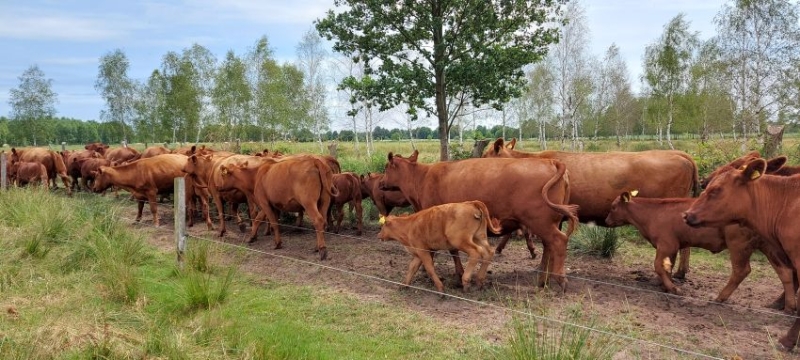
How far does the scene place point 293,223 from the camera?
512 inches

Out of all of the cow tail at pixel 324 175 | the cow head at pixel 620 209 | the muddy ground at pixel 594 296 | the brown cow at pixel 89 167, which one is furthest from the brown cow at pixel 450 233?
the brown cow at pixel 89 167

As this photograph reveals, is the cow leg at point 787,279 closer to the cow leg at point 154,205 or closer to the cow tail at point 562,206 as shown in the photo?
the cow tail at point 562,206

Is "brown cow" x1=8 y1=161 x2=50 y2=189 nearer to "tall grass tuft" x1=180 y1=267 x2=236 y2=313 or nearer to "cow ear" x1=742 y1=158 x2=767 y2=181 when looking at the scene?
"tall grass tuft" x1=180 y1=267 x2=236 y2=313

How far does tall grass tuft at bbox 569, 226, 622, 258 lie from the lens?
9.38 m

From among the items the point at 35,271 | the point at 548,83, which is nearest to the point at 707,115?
the point at 548,83

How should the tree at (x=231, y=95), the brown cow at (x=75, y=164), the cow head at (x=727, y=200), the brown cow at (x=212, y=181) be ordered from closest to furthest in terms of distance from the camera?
the cow head at (x=727, y=200) < the brown cow at (x=212, y=181) < the brown cow at (x=75, y=164) < the tree at (x=231, y=95)

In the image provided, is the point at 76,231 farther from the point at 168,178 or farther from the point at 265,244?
the point at 168,178

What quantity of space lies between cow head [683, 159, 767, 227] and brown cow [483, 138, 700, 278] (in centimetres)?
259

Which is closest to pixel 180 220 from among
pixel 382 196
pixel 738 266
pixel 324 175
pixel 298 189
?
pixel 298 189

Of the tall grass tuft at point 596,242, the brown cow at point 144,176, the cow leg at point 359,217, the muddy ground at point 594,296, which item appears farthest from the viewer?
the brown cow at point 144,176

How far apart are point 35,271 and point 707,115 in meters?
43.6

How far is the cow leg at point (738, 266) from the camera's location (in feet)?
21.8

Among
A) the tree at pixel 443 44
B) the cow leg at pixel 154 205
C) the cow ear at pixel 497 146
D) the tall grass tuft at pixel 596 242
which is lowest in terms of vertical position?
the tall grass tuft at pixel 596 242

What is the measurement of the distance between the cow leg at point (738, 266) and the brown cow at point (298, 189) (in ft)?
19.7
